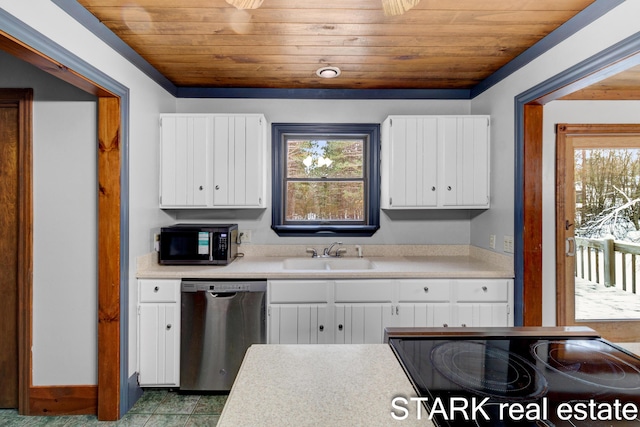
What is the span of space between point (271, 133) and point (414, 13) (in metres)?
1.58

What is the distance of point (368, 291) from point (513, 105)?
5.52ft

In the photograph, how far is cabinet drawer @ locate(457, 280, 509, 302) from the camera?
92.9 inches

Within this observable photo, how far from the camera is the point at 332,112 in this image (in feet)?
9.82

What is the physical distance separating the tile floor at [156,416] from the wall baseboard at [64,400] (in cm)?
4

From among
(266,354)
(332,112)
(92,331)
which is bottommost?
(92,331)

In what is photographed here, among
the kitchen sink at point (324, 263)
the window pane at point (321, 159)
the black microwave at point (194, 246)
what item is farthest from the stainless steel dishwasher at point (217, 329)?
the window pane at point (321, 159)

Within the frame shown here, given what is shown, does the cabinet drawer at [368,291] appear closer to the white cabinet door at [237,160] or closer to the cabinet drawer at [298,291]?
the cabinet drawer at [298,291]

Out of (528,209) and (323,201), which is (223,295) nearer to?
(323,201)

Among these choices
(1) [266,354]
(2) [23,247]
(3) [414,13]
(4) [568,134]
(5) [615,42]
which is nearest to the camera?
(1) [266,354]

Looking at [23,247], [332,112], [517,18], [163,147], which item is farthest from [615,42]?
[23,247]

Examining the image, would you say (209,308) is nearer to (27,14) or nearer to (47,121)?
(47,121)

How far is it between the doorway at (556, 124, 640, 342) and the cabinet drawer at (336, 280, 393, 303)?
1627 millimetres

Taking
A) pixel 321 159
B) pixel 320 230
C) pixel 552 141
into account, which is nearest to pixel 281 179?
pixel 321 159

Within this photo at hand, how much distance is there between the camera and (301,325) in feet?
7.68
